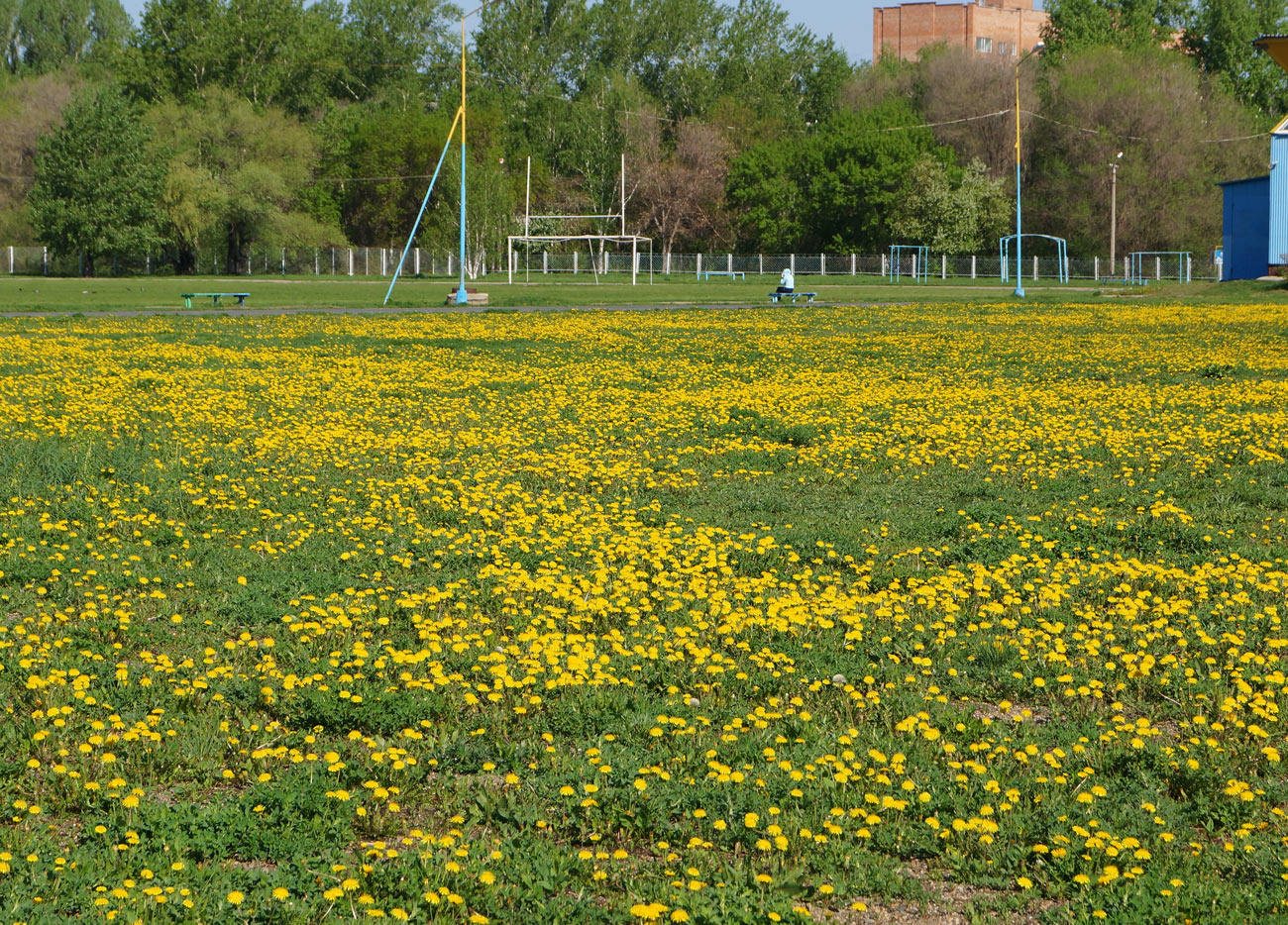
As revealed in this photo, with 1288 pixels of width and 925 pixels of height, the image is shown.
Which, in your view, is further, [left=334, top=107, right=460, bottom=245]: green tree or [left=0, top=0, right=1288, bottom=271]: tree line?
[left=334, top=107, right=460, bottom=245]: green tree

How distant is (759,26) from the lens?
109000 millimetres

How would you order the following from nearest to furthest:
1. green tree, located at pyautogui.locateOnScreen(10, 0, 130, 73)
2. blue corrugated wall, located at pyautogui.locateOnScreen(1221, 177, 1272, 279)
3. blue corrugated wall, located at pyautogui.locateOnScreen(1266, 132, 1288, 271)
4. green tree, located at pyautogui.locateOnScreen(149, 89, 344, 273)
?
blue corrugated wall, located at pyautogui.locateOnScreen(1266, 132, 1288, 271), blue corrugated wall, located at pyautogui.locateOnScreen(1221, 177, 1272, 279), green tree, located at pyautogui.locateOnScreen(149, 89, 344, 273), green tree, located at pyautogui.locateOnScreen(10, 0, 130, 73)

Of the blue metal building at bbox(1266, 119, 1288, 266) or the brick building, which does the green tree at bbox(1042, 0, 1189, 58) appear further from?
the blue metal building at bbox(1266, 119, 1288, 266)

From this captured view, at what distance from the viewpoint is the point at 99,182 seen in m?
74.4

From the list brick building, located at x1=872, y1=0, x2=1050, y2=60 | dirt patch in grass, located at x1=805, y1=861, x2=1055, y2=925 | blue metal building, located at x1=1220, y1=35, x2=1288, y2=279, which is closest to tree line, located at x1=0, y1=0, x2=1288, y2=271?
brick building, located at x1=872, y1=0, x2=1050, y2=60

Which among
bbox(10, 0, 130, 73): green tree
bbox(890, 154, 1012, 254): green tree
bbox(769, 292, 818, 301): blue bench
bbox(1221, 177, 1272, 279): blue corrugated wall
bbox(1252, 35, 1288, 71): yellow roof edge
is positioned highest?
bbox(10, 0, 130, 73): green tree

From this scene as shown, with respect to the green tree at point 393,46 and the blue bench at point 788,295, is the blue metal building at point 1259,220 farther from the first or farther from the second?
the green tree at point 393,46

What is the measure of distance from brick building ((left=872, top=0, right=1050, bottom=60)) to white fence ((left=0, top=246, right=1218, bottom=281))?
5246 cm

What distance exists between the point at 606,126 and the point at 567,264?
68.5ft

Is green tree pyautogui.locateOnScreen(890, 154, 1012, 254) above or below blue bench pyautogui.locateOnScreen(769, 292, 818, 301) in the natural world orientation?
above

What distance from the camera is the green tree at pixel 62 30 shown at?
112625mm

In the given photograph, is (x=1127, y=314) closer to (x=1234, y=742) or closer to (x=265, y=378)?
(x=265, y=378)

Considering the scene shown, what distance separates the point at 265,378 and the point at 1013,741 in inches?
530

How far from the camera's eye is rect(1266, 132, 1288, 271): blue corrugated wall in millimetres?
53469
